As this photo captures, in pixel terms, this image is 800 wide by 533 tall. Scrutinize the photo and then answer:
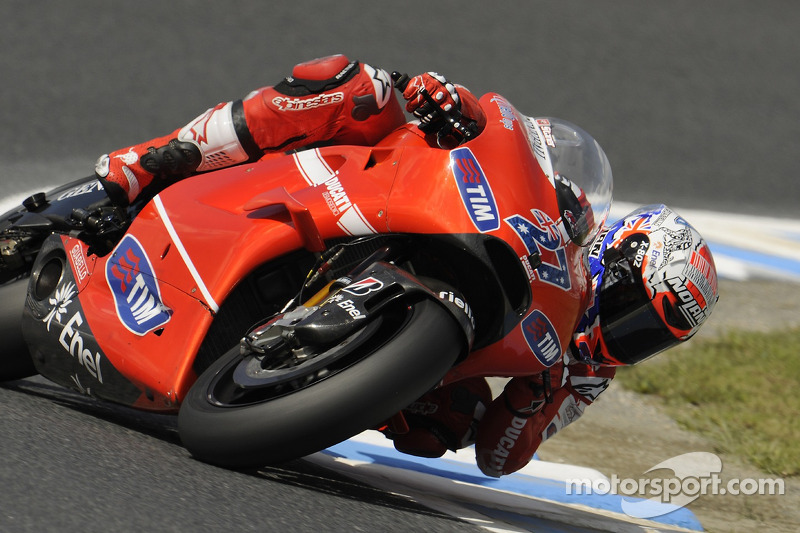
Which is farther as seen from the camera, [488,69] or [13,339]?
[488,69]

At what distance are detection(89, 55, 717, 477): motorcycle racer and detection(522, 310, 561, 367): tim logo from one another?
46cm

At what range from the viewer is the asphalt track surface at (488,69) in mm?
7211

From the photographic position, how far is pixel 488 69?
29.0 feet

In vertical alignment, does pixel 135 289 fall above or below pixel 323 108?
below

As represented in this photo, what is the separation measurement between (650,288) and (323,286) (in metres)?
1.13

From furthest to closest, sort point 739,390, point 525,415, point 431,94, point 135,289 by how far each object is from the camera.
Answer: point 739,390
point 525,415
point 135,289
point 431,94

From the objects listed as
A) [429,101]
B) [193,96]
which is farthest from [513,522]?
[193,96]

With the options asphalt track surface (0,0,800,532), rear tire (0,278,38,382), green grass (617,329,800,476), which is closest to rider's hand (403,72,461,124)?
rear tire (0,278,38,382)

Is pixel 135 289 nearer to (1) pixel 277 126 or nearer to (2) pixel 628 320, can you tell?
(1) pixel 277 126

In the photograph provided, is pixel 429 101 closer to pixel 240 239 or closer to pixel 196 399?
pixel 240 239

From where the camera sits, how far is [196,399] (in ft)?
9.36

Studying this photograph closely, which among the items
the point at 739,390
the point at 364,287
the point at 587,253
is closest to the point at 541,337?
the point at 587,253

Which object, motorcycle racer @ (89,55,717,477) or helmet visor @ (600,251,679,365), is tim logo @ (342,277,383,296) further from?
helmet visor @ (600,251,679,365)

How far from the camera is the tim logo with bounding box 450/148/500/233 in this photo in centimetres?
289
